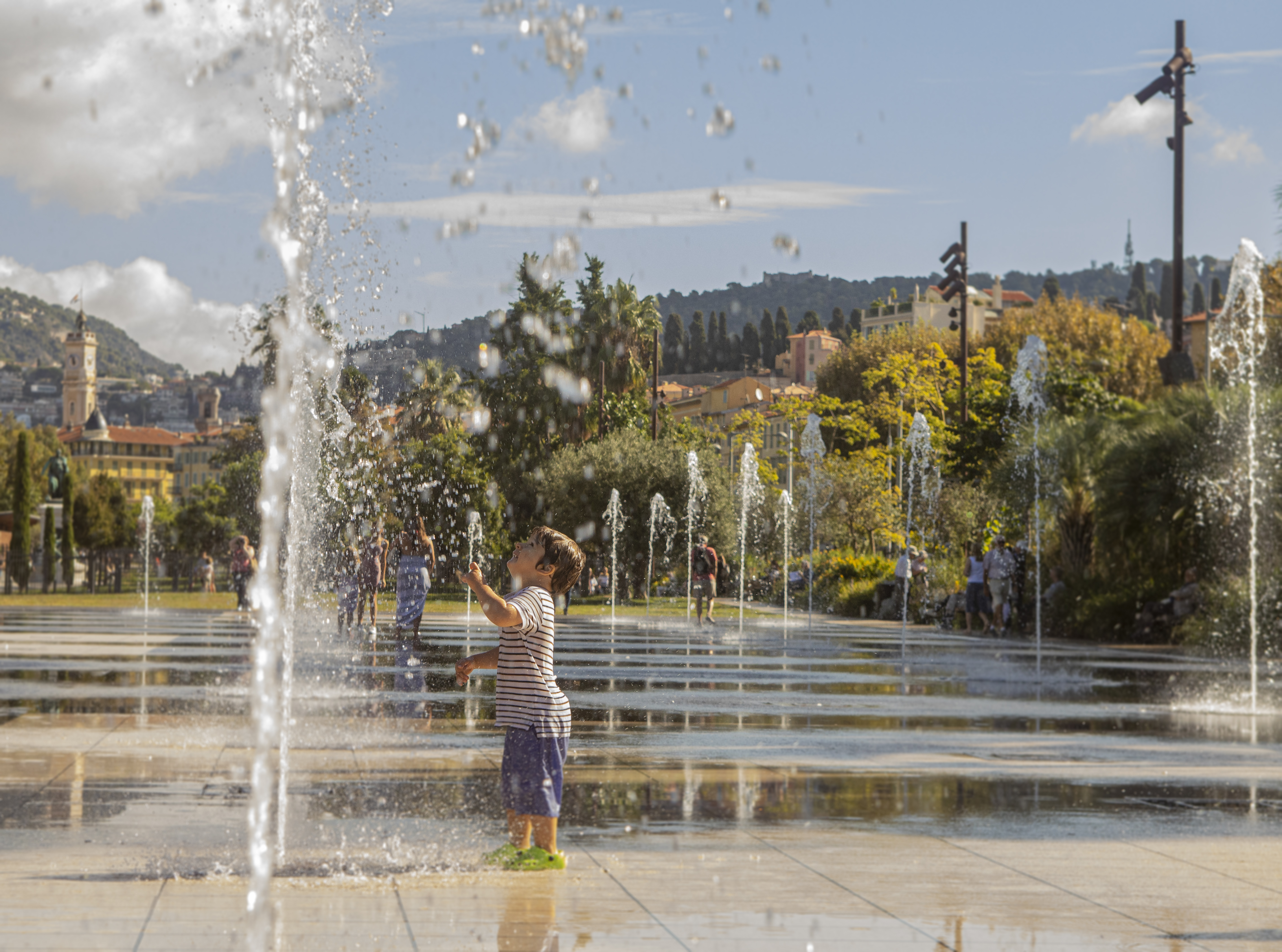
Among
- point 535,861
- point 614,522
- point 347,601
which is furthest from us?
point 614,522

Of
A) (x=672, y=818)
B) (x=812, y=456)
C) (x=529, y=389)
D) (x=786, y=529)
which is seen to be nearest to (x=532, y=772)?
(x=672, y=818)

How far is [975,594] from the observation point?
28.7 metres

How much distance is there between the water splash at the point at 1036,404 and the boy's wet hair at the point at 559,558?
1300 centimetres

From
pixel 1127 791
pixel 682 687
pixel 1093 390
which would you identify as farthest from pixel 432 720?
pixel 1093 390

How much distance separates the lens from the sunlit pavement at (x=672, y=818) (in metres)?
5.05

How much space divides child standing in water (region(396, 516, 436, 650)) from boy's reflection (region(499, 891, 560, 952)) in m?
12.3

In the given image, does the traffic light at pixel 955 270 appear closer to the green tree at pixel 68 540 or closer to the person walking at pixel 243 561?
the person walking at pixel 243 561

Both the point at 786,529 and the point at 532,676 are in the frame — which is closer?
the point at 532,676

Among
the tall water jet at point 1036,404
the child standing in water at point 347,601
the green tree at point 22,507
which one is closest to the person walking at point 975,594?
the tall water jet at point 1036,404

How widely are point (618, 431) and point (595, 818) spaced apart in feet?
147

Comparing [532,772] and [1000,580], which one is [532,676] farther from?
[1000,580]

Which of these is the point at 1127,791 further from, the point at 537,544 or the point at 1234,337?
the point at 1234,337

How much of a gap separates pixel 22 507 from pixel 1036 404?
4225cm

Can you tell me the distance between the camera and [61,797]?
7.53 meters
